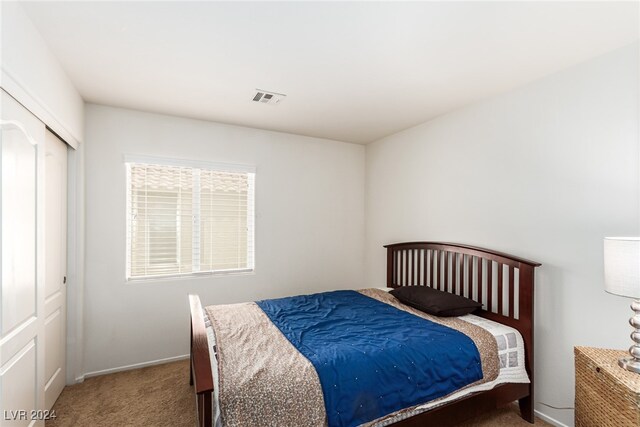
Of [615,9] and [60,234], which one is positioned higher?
[615,9]

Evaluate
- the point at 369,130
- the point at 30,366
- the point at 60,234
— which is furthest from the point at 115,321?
the point at 369,130

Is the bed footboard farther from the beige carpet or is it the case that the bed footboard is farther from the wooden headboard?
the wooden headboard

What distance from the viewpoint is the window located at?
3.15m

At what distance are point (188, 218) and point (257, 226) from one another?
0.76 metres

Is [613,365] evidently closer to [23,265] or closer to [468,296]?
[468,296]

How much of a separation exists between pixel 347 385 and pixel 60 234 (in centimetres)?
256

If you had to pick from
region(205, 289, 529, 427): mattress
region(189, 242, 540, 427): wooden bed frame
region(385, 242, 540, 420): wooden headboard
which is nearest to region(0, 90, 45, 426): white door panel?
region(189, 242, 540, 427): wooden bed frame

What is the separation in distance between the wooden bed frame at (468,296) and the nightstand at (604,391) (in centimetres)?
45

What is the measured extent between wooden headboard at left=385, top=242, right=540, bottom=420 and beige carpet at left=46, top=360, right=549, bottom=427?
2.37ft

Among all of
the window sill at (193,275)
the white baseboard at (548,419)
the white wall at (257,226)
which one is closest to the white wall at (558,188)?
the white baseboard at (548,419)

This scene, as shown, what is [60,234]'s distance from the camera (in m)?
2.56

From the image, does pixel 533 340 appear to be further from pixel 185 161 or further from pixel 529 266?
pixel 185 161

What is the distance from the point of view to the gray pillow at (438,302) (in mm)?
2494

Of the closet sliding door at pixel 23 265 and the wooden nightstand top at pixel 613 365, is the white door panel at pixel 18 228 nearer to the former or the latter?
the closet sliding door at pixel 23 265
